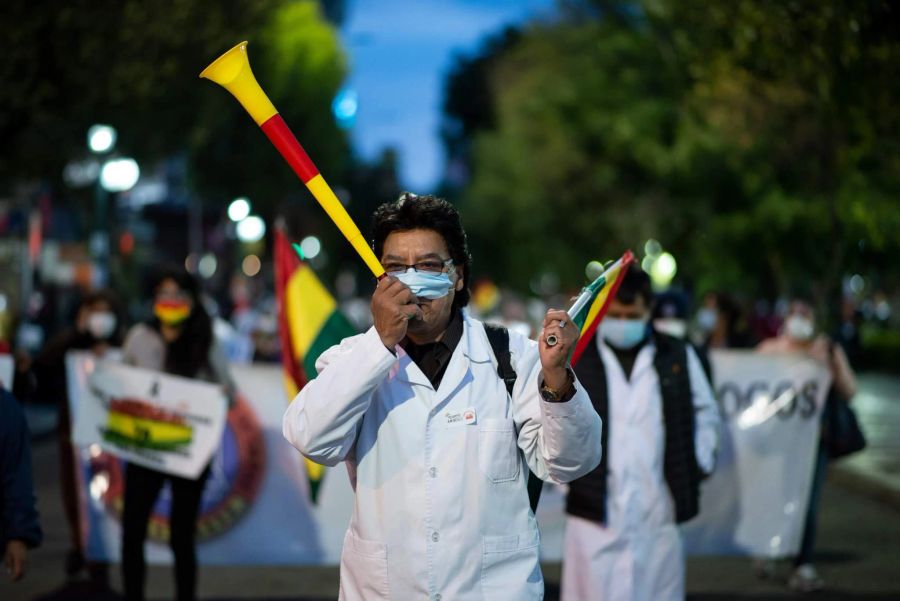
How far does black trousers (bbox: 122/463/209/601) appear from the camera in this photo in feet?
23.2

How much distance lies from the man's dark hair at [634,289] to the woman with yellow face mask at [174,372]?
2.54 meters

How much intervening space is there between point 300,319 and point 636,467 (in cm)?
311

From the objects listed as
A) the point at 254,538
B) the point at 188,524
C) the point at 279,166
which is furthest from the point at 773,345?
the point at 279,166

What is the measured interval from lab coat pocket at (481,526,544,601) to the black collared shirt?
16.8 inches

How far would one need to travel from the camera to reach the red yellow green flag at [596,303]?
4.22 meters

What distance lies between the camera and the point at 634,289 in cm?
611

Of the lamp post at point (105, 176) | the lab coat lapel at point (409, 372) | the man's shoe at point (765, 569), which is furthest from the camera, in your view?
the lamp post at point (105, 176)

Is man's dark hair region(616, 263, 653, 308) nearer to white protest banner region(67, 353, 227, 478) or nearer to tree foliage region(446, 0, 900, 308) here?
white protest banner region(67, 353, 227, 478)

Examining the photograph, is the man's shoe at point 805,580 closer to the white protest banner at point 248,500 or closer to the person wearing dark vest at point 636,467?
the white protest banner at point 248,500

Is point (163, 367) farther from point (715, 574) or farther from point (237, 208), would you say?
point (237, 208)

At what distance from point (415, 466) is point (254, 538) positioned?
5.42 m

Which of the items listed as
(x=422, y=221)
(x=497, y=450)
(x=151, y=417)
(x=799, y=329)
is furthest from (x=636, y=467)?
(x=799, y=329)

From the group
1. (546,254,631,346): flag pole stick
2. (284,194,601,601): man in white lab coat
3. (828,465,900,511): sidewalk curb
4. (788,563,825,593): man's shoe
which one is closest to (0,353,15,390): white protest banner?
(284,194,601,601): man in white lab coat

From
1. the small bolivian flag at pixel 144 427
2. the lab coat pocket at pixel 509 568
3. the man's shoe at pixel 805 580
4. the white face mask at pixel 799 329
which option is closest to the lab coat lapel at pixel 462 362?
the lab coat pocket at pixel 509 568
